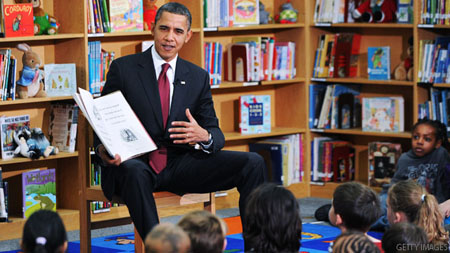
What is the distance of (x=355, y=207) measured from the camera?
106 inches

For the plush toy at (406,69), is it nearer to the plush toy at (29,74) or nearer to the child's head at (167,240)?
the plush toy at (29,74)

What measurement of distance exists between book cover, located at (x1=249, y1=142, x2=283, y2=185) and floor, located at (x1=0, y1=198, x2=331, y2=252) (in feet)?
0.77

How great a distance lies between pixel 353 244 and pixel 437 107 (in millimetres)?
Result: 2705

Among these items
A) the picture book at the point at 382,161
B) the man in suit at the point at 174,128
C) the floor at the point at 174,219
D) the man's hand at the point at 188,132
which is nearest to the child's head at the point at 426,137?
the picture book at the point at 382,161

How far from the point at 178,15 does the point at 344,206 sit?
1.27 metres

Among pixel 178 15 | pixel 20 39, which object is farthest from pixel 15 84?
pixel 178 15

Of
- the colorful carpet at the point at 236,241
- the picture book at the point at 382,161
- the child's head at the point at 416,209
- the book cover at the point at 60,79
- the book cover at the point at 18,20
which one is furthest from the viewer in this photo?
the picture book at the point at 382,161

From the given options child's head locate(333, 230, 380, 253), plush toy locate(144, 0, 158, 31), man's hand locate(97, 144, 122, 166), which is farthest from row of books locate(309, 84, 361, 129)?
child's head locate(333, 230, 380, 253)

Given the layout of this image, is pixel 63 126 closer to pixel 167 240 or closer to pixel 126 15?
pixel 126 15

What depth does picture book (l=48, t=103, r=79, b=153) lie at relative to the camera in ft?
14.9

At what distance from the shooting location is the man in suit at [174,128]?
3309 mm

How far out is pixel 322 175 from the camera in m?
5.44

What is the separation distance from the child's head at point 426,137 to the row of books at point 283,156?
3.35 ft

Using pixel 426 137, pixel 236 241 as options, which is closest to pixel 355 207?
pixel 236 241
